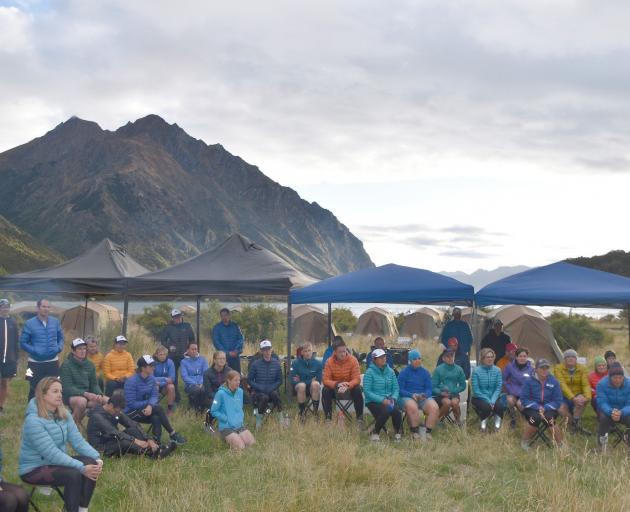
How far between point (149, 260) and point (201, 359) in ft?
378

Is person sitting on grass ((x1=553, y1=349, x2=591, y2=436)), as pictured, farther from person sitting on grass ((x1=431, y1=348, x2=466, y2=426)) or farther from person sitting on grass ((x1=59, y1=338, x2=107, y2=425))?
person sitting on grass ((x1=59, y1=338, x2=107, y2=425))

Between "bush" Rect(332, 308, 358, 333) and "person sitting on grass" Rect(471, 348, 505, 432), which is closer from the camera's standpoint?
"person sitting on grass" Rect(471, 348, 505, 432)

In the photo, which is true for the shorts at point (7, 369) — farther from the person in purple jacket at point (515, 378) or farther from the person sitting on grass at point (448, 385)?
the person in purple jacket at point (515, 378)

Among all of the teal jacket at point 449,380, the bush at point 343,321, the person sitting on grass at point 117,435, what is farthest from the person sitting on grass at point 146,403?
the bush at point 343,321

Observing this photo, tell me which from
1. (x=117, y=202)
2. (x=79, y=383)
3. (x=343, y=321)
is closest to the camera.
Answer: (x=79, y=383)

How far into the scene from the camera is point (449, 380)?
25.5ft

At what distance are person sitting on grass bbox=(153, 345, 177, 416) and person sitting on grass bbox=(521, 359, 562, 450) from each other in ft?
13.6

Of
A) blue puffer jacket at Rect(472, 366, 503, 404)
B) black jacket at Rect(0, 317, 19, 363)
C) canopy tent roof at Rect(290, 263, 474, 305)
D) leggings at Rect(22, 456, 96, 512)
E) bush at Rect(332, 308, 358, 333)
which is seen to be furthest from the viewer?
bush at Rect(332, 308, 358, 333)

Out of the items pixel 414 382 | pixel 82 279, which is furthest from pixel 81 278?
pixel 414 382

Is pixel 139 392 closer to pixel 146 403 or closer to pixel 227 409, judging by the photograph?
pixel 146 403

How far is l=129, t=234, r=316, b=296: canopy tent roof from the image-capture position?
31.7ft

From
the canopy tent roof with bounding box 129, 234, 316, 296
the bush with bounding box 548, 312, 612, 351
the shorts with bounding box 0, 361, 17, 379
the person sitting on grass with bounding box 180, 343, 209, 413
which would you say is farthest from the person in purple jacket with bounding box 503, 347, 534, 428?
the bush with bounding box 548, 312, 612, 351

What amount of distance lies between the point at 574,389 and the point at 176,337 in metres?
5.41

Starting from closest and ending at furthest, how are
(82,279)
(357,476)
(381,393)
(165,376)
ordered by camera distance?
(357,476), (381,393), (165,376), (82,279)
